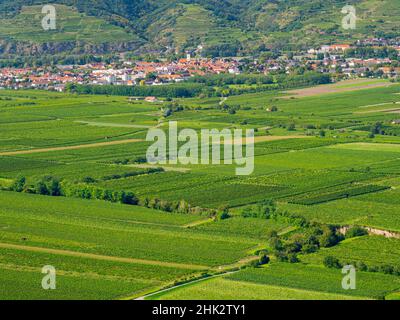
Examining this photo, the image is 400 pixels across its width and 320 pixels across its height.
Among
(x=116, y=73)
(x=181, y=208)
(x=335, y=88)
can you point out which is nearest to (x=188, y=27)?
(x=116, y=73)

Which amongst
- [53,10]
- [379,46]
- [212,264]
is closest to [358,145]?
[212,264]

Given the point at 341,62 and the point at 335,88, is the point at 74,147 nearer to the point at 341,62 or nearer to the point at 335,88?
the point at 335,88

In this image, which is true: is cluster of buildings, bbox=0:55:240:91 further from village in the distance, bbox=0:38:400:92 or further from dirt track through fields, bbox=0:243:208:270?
dirt track through fields, bbox=0:243:208:270

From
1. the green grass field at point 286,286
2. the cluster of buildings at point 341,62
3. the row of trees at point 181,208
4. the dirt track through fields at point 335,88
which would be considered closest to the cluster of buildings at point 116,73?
the cluster of buildings at point 341,62

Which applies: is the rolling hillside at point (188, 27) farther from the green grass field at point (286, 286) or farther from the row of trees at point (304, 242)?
the green grass field at point (286, 286)

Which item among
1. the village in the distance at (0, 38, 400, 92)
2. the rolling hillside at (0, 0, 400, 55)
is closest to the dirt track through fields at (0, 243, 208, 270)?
the village in the distance at (0, 38, 400, 92)
